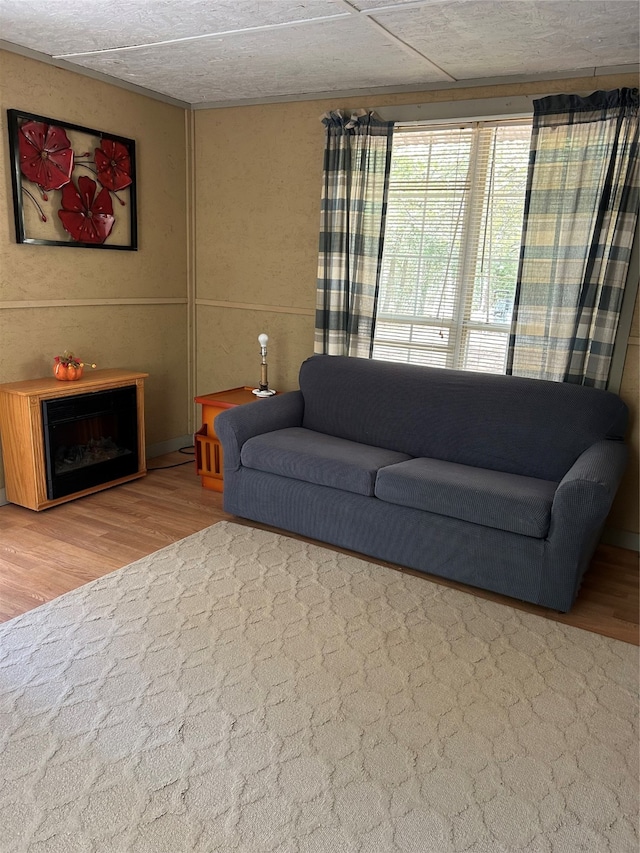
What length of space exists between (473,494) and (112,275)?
2718 millimetres

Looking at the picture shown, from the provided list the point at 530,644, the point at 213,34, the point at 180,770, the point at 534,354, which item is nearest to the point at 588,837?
the point at 530,644

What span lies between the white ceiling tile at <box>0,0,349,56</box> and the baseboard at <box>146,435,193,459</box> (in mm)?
2529

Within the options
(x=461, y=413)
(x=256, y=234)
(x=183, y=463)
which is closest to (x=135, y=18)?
(x=256, y=234)

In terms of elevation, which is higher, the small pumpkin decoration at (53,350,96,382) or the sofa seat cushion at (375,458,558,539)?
the small pumpkin decoration at (53,350,96,382)

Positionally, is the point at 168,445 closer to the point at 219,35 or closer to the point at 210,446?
the point at 210,446

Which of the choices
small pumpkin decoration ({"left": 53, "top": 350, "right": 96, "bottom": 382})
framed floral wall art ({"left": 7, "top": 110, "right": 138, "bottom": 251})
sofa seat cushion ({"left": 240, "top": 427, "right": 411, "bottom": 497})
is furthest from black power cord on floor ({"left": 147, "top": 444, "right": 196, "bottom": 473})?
framed floral wall art ({"left": 7, "top": 110, "right": 138, "bottom": 251})

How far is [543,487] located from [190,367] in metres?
2.86

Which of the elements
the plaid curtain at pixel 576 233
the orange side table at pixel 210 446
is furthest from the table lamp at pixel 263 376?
the plaid curtain at pixel 576 233

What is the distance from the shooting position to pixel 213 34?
2.99 meters

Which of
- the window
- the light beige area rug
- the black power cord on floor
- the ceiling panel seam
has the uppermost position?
the ceiling panel seam

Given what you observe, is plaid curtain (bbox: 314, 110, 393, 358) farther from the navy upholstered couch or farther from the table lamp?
the table lamp

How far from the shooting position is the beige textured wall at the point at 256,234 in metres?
4.17

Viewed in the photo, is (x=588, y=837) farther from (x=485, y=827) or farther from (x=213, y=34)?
(x=213, y=34)

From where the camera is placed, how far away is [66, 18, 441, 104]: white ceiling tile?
3008 millimetres
